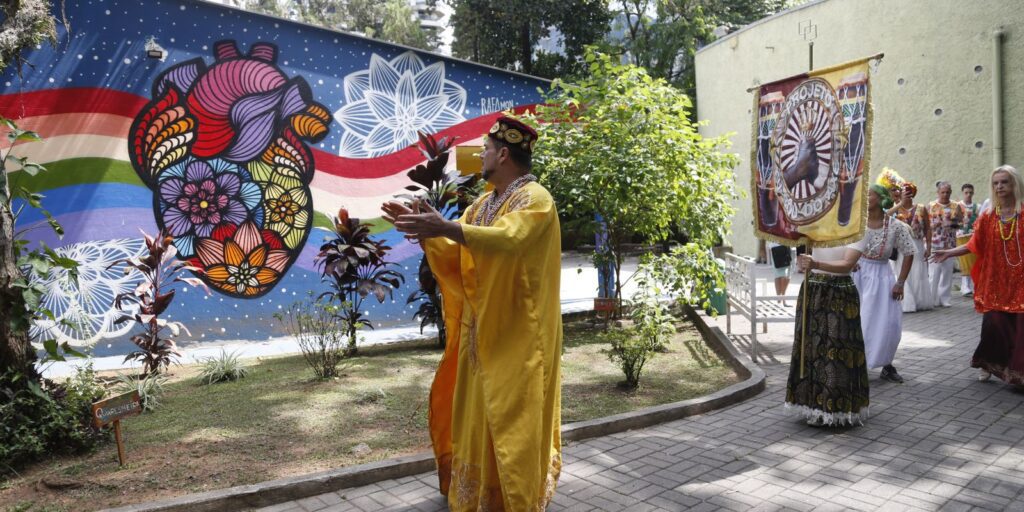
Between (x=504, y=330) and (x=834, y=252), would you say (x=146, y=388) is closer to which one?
(x=504, y=330)

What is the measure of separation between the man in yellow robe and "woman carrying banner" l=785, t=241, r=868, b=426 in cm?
251

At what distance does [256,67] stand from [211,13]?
0.83 m

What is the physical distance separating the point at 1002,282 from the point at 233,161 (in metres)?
8.74

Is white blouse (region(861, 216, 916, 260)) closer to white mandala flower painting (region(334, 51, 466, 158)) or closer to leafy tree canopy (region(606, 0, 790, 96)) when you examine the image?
white mandala flower painting (region(334, 51, 466, 158))

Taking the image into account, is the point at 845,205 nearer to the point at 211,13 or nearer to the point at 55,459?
the point at 55,459

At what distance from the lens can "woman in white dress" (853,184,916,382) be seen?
6.29 m

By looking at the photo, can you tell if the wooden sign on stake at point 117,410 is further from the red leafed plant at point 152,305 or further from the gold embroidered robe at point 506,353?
the red leafed plant at point 152,305

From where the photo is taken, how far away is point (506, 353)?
3316 mm

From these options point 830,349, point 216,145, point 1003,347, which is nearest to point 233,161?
point 216,145

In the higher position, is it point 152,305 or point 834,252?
point 834,252

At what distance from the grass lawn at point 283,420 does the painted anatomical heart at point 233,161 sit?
1.84 metres

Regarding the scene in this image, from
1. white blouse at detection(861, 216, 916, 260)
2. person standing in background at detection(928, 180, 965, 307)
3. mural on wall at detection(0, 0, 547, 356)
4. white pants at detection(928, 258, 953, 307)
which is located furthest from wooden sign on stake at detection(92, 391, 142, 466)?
white pants at detection(928, 258, 953, 307)

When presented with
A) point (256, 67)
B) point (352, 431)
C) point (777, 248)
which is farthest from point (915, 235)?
point (256, 67)

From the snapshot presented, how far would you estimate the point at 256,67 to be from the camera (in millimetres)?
9000
